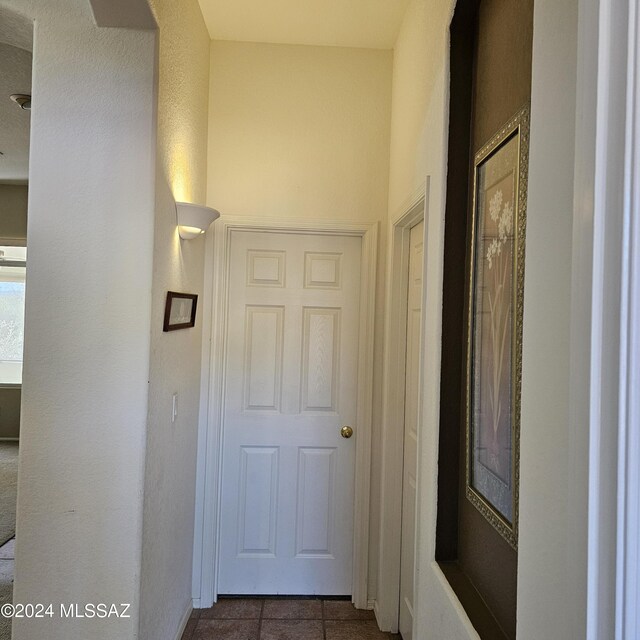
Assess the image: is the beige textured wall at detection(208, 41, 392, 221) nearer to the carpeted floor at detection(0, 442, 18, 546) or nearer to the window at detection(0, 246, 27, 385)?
the carpeted floor at detection(0, 442, 18, 546)

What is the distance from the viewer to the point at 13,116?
3160 mm

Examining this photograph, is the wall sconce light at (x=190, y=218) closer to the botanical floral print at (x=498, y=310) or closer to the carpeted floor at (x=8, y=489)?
the botanical floral print at (x=498, y=310)

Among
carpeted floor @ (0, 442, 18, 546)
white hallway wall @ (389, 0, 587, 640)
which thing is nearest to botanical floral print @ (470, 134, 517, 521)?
white hallway wall @ (389, 0, 587, 640)

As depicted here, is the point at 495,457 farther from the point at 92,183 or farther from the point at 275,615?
the point at 275,615

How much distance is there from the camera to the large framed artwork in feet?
3.80

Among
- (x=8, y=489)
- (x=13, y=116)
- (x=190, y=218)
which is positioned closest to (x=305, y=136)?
(x=190, y=218)

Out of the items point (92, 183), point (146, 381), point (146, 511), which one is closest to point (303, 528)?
point (146, 511)

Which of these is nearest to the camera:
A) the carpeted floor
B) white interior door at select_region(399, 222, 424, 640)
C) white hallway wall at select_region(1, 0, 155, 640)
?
white hallway wall at select_region(1, 0, 155, 640)

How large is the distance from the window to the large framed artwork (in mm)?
5557

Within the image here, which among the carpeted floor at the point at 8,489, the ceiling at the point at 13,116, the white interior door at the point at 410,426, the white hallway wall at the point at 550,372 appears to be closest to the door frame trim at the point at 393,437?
the white interior door at the point at 410,426

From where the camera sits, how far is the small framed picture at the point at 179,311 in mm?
1841

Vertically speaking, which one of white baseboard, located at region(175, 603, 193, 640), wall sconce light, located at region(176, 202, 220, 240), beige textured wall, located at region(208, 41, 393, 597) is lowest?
white baseboard, located at region(175, 603, 193, 640)

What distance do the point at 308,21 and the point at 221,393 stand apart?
192cm

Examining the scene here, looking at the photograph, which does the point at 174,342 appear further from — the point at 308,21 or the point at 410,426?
the point at 308,21
